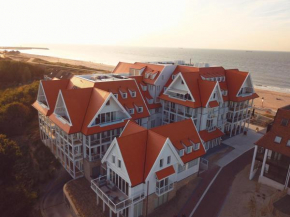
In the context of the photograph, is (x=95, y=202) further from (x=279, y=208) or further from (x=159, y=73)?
(x=159, y=73)

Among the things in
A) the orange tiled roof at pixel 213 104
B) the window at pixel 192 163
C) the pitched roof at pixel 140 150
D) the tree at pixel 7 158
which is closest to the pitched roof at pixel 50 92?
the tree at pixel 7 158

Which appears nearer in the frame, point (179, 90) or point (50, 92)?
point (50, 92)

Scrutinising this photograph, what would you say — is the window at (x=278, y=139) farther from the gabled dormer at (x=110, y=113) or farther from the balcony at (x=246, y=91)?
the gabled dormer at (x=110, y=113)

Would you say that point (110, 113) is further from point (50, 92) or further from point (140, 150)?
point (50, 92)

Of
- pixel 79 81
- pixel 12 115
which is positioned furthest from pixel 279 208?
pixel 12 115

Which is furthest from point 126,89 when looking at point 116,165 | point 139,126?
point 116,165

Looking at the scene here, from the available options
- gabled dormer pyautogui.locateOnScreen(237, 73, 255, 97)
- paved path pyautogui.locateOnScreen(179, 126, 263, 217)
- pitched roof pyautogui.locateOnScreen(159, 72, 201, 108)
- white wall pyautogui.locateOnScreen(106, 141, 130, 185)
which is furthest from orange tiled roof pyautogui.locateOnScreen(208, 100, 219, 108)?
white wall pyautogui.locateOnScreen(106, 141, 130, 185)
